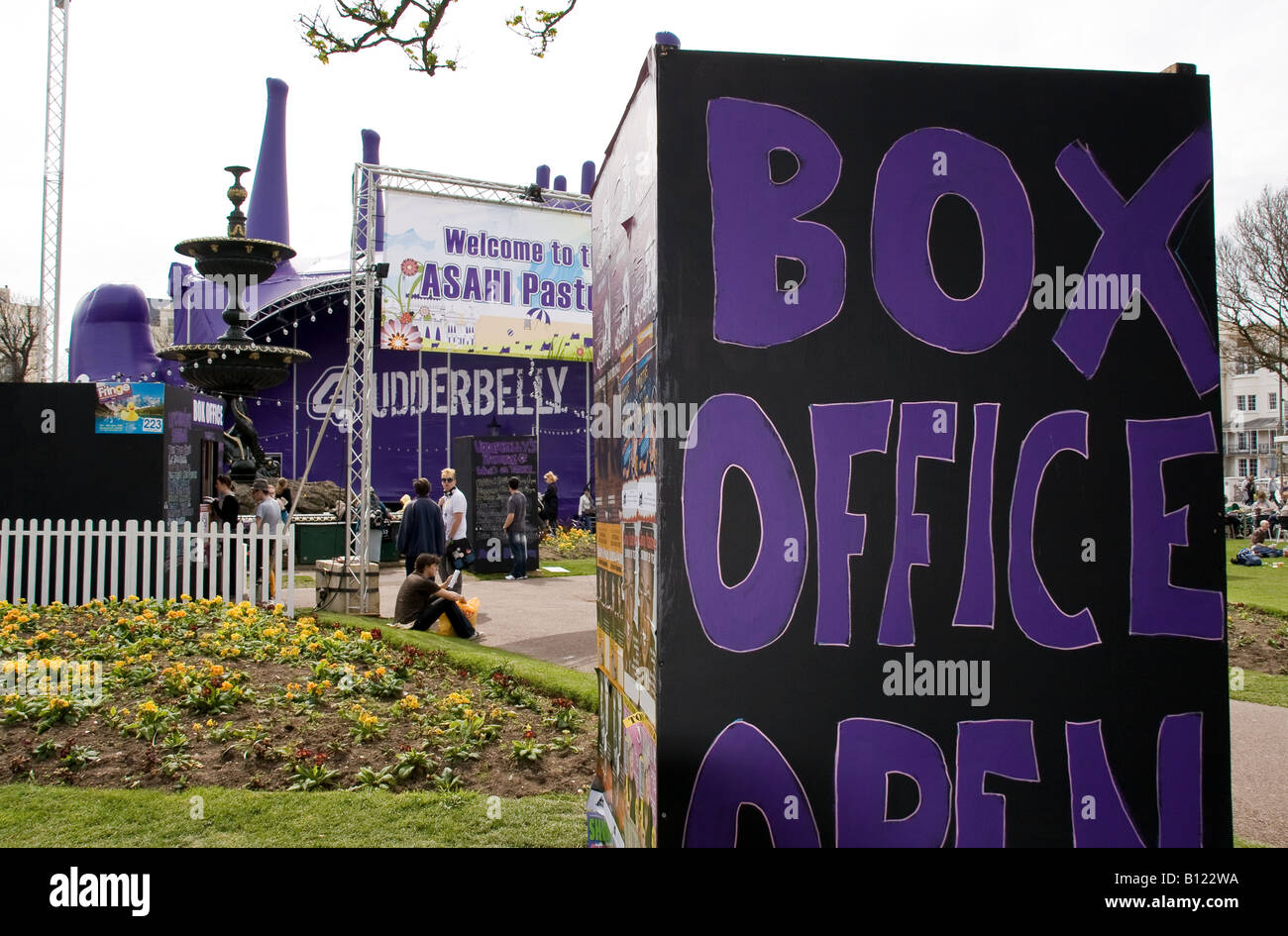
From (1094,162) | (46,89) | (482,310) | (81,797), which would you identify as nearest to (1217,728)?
(1094,162)

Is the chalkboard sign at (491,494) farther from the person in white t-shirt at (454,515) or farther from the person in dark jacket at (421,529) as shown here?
the person in dark jacket at (421,529)

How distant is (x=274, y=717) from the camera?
22.1ft

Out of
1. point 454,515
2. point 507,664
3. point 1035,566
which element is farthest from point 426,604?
point 1035,566

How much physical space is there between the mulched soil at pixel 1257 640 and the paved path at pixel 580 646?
2060 millimetres

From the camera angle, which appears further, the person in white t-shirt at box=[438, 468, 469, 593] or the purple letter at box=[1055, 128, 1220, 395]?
the person in white t-shirt at box=[438, 468, 469, 593]

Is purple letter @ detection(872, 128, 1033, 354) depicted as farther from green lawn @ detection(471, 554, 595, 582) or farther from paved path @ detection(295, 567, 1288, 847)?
green lawn @ detection(471, 554, 595, 582)

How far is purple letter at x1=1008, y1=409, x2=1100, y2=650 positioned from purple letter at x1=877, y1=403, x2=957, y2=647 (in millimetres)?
249

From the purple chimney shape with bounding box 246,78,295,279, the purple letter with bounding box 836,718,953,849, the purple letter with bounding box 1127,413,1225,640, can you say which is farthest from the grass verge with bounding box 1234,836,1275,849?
the purple chimney shape with bounding box 246,78,295,279

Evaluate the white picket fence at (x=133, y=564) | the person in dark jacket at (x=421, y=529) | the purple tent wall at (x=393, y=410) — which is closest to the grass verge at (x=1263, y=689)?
the person in dark jacket at (x=421, y=529)

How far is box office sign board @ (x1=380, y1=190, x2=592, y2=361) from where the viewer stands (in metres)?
25.0

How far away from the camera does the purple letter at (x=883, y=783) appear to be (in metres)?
2.99
